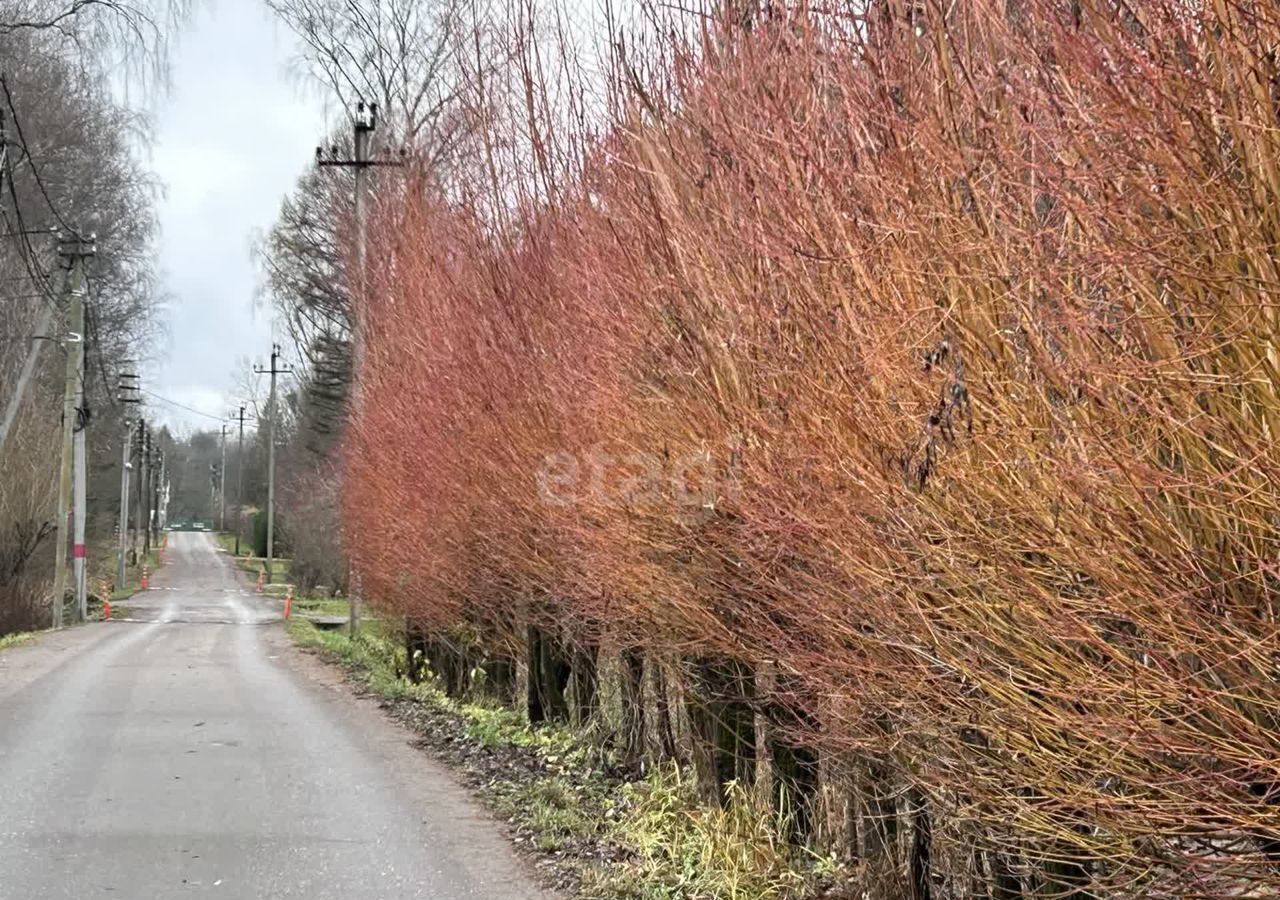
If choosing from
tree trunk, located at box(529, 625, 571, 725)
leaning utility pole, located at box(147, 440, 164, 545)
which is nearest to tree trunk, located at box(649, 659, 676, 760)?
tree trunk, located at box(529, 625, 571, 725)

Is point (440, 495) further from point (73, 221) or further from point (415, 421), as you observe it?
point (73, 221)

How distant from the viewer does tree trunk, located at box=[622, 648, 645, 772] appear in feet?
28.3

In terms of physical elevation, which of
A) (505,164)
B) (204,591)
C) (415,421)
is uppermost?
(505,164)

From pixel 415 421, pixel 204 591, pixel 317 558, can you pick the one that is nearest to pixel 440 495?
pixel 415 421

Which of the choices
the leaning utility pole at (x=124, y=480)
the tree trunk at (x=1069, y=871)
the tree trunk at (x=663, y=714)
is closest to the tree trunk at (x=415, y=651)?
the tree trunk at (x=663, y=714)

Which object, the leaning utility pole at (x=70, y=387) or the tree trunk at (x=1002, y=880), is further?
the leaning utility pole at (x=70, y=387)

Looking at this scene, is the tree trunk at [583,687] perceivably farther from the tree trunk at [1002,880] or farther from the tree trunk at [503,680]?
the tree trunk at [1002,880]

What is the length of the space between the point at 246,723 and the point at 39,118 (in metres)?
11.8

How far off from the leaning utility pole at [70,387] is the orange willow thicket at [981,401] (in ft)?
77.5

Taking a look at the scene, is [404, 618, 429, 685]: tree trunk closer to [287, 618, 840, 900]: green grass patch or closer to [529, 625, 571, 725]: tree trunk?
[529, 625, 571, 725]: tree trunk

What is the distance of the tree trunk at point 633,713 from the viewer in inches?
340

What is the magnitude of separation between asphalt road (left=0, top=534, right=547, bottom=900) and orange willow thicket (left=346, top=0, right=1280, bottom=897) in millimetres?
1953

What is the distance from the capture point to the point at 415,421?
35.9 ft

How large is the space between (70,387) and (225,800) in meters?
23.7
